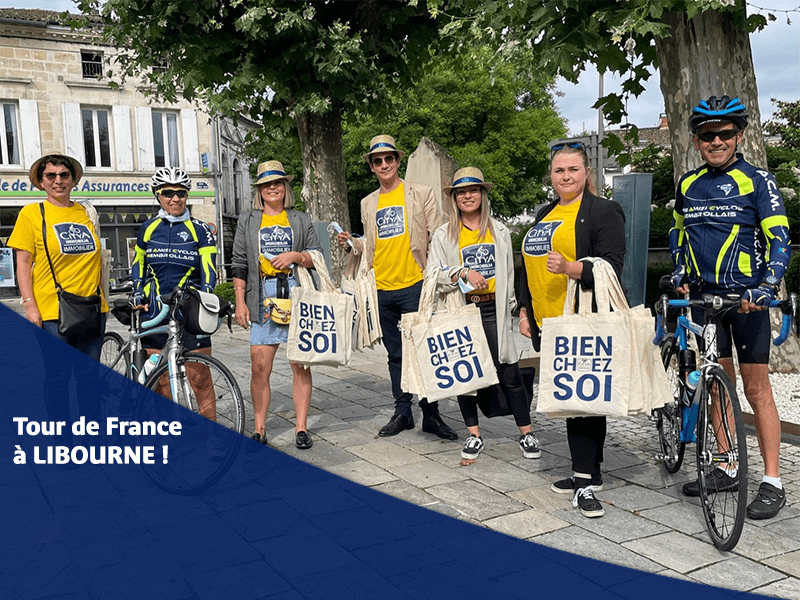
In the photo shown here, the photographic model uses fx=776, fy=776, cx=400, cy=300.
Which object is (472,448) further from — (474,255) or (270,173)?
(270,173)

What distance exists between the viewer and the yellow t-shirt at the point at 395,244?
5.76 meters

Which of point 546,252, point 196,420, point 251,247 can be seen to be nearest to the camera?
point 546,252

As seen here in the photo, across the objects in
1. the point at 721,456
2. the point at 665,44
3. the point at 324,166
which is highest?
the point at 665,44

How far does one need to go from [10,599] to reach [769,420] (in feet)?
12.5

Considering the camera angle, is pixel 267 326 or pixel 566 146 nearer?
pixel 566 146

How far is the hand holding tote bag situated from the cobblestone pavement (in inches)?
22.8

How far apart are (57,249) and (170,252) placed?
2.59ft

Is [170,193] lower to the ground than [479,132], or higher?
lower

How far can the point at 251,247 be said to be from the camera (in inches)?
221

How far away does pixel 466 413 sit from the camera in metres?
5.36

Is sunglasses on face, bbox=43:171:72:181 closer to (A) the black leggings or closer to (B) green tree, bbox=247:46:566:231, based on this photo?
(A) the black leggings

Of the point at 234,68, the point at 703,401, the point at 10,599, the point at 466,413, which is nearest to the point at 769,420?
the point at 703,401

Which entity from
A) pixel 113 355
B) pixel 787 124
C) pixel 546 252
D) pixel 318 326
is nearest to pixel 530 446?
pixel 546 252

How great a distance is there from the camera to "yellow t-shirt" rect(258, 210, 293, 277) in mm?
5605
